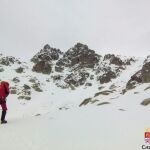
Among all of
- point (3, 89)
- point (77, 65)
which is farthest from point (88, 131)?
point (77, 65)

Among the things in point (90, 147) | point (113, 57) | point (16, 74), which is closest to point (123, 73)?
point (113, 57)

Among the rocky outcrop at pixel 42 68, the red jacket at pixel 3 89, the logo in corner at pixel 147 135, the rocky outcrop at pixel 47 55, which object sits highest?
the rocky outcrop at pixel 47 55

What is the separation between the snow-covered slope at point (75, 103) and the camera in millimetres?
12984

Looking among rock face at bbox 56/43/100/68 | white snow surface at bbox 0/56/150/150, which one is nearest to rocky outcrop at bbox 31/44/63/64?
rock face at bbox 56/43/100/68

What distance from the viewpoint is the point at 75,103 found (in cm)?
5494

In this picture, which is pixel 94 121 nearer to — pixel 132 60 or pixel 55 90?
pixel 55 90

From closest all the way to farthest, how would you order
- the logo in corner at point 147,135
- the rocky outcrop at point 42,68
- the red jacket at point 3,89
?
the logo in corner at point 147,135
the red jacket at point 3,89
the rocky outcrop at point 42,68

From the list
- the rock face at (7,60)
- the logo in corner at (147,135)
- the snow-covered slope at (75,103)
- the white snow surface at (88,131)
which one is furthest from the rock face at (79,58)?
the logo in corner at (147,135)

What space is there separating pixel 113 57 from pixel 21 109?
4936 cm

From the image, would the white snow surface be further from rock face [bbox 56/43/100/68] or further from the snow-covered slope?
rock face [bbox 56/43/100/68]

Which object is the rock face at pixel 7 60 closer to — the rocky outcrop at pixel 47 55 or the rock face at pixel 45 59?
the rock face at pixel 45 59

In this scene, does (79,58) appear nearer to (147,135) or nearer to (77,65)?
(77,65)

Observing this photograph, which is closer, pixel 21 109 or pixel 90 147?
pixel 90 147

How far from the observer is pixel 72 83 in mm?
93500
